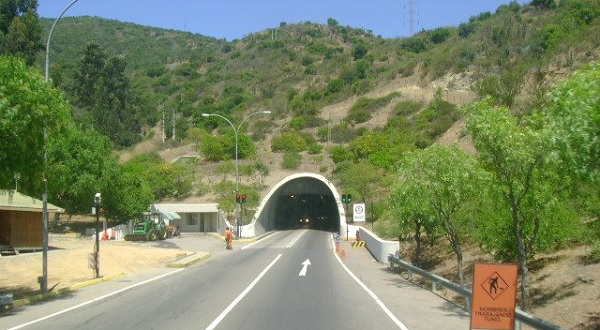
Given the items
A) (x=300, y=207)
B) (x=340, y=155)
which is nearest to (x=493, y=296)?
(x=340, y=155)

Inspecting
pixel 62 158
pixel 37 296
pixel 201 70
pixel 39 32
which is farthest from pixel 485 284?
pixel 201 70

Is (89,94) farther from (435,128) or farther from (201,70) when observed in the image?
(201,70)

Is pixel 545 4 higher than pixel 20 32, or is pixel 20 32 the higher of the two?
pixel 545 4

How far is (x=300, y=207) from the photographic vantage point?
10675 cm

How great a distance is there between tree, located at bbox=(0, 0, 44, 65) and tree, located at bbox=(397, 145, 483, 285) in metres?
34.8

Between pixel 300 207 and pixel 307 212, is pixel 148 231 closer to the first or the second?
pixel 300 207

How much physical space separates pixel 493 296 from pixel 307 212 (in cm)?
9682

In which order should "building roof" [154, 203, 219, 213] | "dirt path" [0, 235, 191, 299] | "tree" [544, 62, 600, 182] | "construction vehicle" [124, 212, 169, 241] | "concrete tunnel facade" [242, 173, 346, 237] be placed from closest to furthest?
1. "tree" [544, 62, 600, 182]
2. "dirt path" [0, 235, 191, 299]
3. "construction vehicle" [124, 212, 169, 241]
4. "concrete tunnel facade" [242, 173, 346, 237]
5. "building roof" [154, 203, 219, 213]

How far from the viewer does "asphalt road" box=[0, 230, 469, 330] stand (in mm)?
14945

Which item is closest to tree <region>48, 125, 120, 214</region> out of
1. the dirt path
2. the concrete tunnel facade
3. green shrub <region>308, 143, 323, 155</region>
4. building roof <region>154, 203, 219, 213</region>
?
the dirt path

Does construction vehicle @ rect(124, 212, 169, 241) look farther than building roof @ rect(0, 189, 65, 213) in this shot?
Yes

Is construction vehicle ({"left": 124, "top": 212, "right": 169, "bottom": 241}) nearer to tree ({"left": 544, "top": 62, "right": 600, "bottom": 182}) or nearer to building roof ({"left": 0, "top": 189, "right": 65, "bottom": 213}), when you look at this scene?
building roof ({"left": 0, "top": 189, "right": 65, "bottom": 213})

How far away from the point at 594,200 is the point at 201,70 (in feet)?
562

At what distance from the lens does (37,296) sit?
20.9 metres
